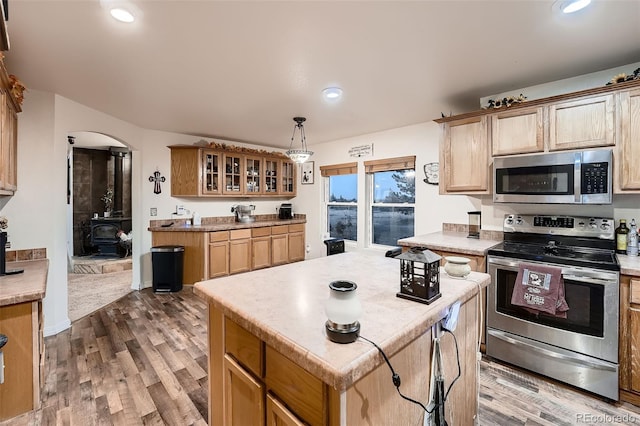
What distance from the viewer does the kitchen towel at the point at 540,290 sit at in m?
2.14

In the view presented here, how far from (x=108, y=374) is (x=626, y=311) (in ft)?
12.6

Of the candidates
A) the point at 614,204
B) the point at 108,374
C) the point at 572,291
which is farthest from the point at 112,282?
the point at 614,204

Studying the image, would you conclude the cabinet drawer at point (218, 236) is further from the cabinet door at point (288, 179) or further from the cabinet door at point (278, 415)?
the cabinet door at point (278, 415)

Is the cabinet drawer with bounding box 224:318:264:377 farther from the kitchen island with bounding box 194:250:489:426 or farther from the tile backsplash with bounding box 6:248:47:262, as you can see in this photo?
the tile backsplash with bounding box 6:248:47:262

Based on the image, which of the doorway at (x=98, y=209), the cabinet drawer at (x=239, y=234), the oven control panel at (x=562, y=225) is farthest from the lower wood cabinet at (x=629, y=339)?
the doorway at (x=98, y=209)

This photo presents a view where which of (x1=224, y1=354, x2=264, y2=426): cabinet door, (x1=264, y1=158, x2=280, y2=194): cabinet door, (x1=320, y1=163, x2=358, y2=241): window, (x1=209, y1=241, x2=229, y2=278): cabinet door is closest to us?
(x1=224, y1=354, x2=264, y2=426): cabinet door

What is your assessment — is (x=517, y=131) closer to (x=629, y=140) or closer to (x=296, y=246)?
(x=629, y=140)

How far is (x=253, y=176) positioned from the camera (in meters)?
5.66

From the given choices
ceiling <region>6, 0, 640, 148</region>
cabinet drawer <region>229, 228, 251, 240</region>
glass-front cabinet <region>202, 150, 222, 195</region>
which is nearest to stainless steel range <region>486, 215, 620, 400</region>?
ceiling <region>6, 0, 640, 148</region>

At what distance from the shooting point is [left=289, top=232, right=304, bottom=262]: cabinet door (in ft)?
19.2

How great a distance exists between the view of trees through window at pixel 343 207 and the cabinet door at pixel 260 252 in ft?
4.12

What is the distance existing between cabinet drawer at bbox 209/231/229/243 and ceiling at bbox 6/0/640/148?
77.4 inches

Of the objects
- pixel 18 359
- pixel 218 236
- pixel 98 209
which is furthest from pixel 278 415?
pixel 98 209

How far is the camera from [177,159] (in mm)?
4801
